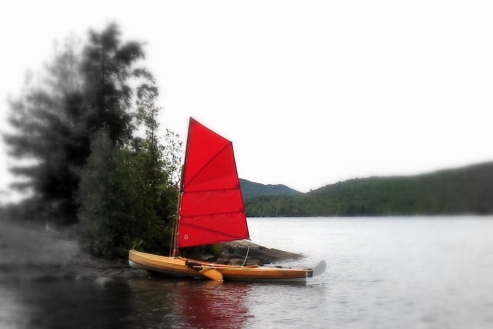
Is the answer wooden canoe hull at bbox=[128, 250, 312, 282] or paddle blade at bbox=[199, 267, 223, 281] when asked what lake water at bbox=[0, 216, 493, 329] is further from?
wooden canoe hull at bbox=[128, 250, 312, 282]

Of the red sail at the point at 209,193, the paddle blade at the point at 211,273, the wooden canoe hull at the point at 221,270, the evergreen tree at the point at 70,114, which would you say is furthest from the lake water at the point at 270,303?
the evergreen tree at the point at 70,114

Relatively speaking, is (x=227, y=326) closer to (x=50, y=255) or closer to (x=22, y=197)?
(x=50, y=255)

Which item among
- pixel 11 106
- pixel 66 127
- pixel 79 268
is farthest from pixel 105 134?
pixel 79 268

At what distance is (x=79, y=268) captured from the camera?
34.2 metres

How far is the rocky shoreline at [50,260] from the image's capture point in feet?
83.9

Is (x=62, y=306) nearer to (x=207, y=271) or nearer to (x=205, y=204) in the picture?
(x=207, y=271)

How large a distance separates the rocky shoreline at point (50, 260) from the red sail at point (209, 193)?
2.57 meters

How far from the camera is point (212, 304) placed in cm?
2527

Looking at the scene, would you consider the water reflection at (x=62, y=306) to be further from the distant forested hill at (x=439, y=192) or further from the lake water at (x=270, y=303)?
the distant forested hill at (x=439, y=192)

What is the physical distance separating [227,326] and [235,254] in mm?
25734

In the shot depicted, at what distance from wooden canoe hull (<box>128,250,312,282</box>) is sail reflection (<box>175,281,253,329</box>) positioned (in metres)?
0.75

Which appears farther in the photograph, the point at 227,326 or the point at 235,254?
the point at 235,254

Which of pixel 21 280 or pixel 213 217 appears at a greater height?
pixel 213 217

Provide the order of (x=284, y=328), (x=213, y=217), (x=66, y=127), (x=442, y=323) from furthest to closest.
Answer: (x=66, y=127), (x=213, y=217), (x=442, y=323), (x=284, y=328)
